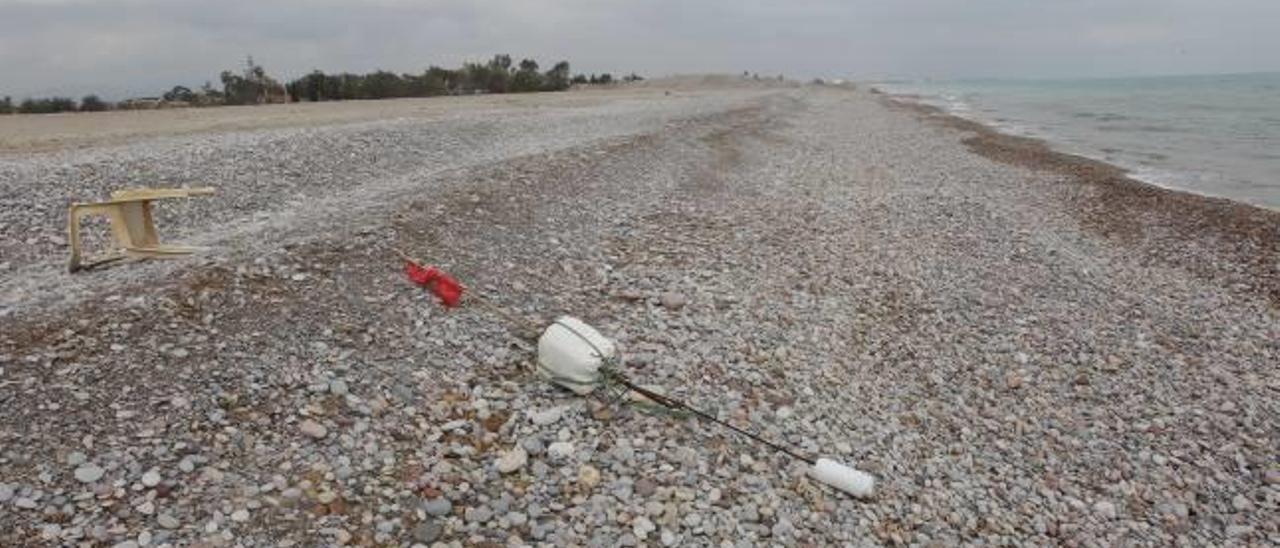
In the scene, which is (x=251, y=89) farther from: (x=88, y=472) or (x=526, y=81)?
(x=88, y=472)

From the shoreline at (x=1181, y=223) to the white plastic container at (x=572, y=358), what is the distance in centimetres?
1124

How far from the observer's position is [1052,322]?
11219 millimetres

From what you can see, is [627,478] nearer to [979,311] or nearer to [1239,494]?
[1239,494]

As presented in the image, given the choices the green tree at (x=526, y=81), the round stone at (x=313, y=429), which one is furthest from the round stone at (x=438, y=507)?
the green tree at (x=526, y=81)

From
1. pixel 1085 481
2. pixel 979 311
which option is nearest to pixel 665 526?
pixel 1085 481

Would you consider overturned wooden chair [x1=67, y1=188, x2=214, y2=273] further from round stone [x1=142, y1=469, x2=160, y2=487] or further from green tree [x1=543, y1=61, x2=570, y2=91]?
green tree [x1=543, y1=61, x2=570, y2=91]

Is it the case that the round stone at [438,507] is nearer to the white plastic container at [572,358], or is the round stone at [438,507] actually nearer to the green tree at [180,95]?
the white plastic container at [572,358]

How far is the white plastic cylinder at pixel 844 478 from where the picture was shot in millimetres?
6707

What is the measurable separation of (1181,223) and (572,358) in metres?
17.0

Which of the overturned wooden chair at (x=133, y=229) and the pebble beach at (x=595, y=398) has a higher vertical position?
the overturned wooden chair at (x=133, y=229)

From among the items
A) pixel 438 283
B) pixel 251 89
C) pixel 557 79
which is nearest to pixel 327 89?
pixel 251 89

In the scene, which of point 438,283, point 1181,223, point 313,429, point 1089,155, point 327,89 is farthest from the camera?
point 327,89

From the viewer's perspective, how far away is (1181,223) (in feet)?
60.8

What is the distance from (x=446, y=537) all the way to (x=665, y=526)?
5.08 feet
